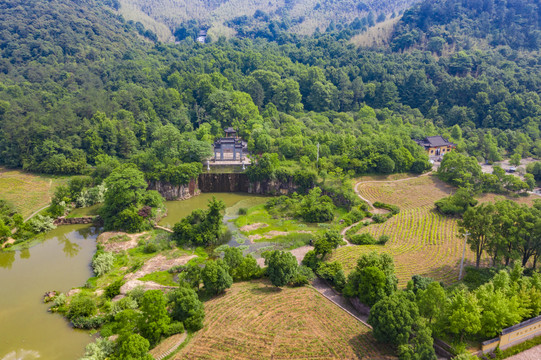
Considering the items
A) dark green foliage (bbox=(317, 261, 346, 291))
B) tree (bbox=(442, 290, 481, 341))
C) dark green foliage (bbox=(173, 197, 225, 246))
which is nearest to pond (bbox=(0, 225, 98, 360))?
dark green foliage (bbox=(173, 197, 225, 246))

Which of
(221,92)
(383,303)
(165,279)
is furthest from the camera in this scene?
(221,92)

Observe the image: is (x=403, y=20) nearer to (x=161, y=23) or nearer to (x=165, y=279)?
(x=161, y=23)

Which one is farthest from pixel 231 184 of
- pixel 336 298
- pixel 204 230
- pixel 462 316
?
pixel 462 316

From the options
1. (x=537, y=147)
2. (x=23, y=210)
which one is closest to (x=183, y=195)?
(x=23, y=210)

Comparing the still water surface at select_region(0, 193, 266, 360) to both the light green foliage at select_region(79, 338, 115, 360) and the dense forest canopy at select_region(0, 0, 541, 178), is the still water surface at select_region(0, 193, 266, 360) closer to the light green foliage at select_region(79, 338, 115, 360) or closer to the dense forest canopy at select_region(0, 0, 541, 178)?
the light green foliage at select_region(79, 338, 115, 360)

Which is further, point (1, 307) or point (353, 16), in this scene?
point (353, 16)

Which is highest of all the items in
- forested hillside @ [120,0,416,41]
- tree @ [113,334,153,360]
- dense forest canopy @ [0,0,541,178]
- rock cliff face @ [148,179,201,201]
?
forested hillside @ [120,0,416,41]
